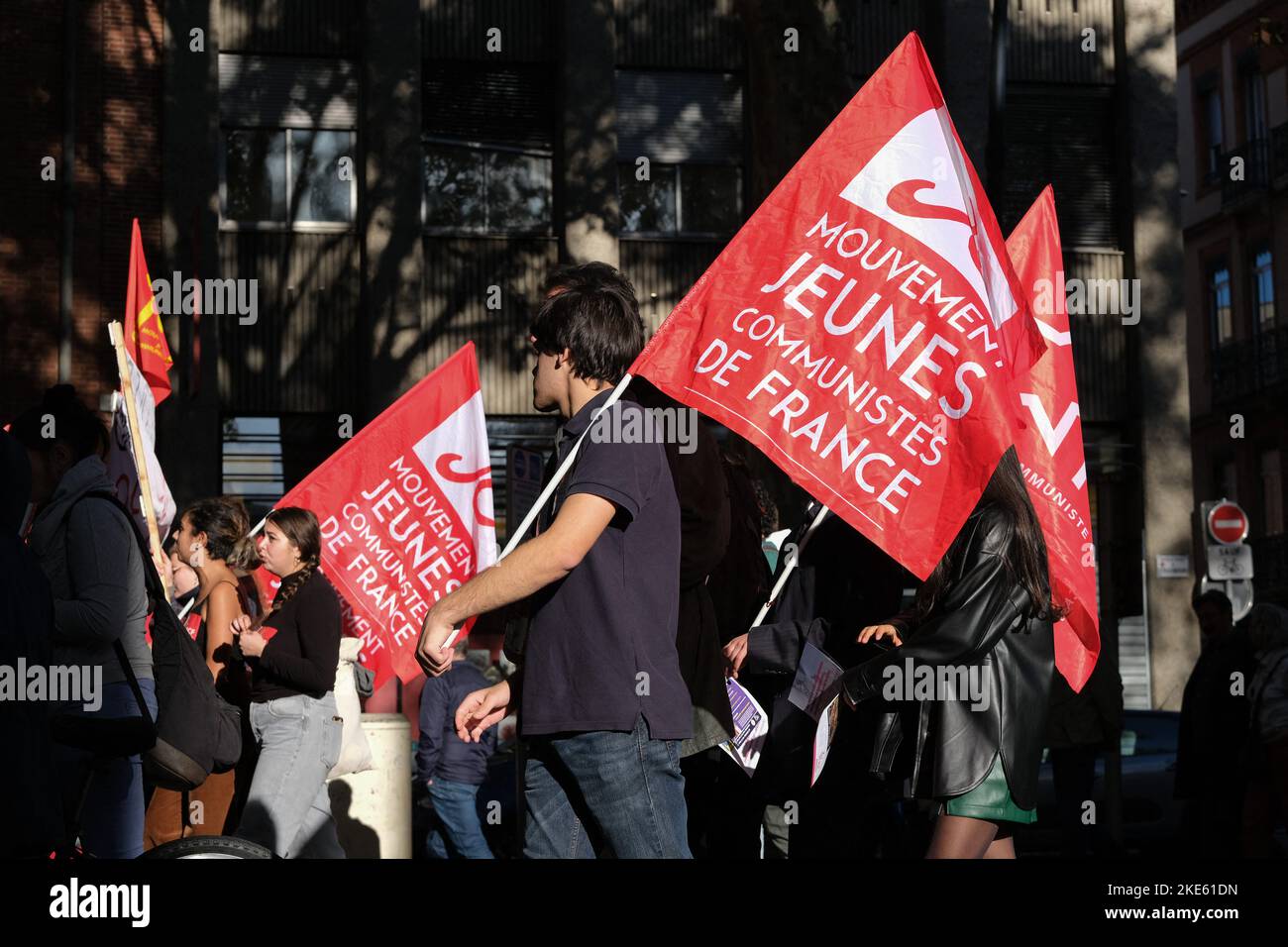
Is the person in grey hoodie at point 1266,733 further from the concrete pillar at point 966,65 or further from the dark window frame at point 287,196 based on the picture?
the dark window frame at point 287,196

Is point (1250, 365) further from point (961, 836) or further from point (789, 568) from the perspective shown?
point (961, 836)

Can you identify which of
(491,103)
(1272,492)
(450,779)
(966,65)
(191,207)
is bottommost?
(450,779)

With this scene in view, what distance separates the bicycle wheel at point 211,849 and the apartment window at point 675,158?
1632 cm

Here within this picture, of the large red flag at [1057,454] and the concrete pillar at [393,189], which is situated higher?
the concrete pillar at [393,189]

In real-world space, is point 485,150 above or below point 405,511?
above

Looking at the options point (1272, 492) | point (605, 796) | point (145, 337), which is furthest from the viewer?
point (1272, 492)

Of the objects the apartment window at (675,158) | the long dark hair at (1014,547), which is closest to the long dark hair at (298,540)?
the long dark hair at (1014,547)

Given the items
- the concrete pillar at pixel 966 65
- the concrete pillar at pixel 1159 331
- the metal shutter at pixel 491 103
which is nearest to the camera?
the metal shutter at pixel 491 103

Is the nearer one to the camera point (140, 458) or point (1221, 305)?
point (140, 458)

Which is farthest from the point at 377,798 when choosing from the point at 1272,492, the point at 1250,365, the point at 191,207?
the point at 1272,492

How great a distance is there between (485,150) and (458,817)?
→ 442 inches

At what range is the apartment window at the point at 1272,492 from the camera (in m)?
40.2

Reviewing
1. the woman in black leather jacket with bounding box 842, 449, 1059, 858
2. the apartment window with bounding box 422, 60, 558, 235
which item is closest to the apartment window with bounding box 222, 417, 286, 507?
the apartment window with bounding box 422, 60, 558, 235

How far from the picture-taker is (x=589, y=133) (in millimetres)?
20906
